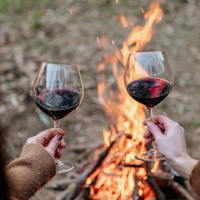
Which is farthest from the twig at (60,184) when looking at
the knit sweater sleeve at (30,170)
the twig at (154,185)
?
the knit sweater sleeve at (30,170)

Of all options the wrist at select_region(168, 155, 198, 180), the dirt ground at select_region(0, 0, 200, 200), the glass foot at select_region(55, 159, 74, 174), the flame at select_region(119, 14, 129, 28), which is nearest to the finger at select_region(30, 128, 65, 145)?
the glass foot at select_region(55, 159, 74, 174)

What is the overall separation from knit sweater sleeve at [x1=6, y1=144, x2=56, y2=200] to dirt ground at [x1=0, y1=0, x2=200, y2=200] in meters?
1.64

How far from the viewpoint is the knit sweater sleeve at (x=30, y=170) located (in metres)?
1.38

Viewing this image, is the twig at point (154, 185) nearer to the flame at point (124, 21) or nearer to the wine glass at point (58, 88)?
the wine glass at point (58, 88)

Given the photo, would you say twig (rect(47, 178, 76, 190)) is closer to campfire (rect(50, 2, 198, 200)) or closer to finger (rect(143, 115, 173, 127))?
campfire (rect(50, 2, 198, 200))

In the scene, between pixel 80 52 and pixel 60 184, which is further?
pixel 80 52

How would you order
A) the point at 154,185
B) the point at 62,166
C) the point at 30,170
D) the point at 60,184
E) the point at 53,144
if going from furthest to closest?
the point at 60,184
the point at 154,185
the point at 62,166
the point at 53,144
the point at 30,170

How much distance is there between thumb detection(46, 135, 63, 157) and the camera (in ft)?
5.41

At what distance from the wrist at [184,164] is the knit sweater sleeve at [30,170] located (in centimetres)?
47

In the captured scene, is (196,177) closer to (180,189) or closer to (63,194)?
(180,189)

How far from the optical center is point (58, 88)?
1804mm

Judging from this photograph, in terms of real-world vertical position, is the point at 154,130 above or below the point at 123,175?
above

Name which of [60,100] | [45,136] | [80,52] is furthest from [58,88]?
[80,52]

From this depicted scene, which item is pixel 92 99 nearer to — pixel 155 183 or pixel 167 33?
pixel 167 33
